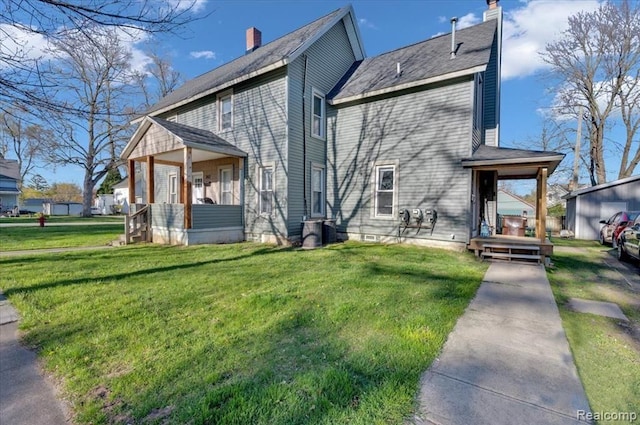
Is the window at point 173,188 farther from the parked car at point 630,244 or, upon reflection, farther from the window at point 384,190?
the parked car at point 630,244

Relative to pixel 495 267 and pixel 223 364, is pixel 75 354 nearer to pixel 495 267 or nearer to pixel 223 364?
pixel 223 364

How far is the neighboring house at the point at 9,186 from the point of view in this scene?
3841cm

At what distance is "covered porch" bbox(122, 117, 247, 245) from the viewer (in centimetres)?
952

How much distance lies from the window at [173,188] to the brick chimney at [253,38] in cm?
725

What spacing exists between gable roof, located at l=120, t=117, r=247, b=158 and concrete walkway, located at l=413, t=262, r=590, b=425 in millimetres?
8666

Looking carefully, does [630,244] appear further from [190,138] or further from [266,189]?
[190,138]

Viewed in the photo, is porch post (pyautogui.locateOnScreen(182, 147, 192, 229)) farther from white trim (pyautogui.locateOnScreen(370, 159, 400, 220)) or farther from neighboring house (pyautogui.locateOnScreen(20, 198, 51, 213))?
neighboring house (pyautogui.locateOnScreen(20, 198, 51, 213))

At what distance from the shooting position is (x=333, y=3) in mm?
13547

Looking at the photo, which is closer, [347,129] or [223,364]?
[223,364]

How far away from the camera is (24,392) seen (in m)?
2.41

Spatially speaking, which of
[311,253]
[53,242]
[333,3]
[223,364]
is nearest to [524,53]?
[333,3]

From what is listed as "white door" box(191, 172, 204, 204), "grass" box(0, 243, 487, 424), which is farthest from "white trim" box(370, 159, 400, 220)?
"white door" box(191, 172, 204, 204)

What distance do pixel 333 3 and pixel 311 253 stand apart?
11784 millimetres

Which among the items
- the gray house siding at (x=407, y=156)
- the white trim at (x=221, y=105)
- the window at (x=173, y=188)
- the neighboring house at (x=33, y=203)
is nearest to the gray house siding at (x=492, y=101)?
the gray house siding at (x=407, y=156)
